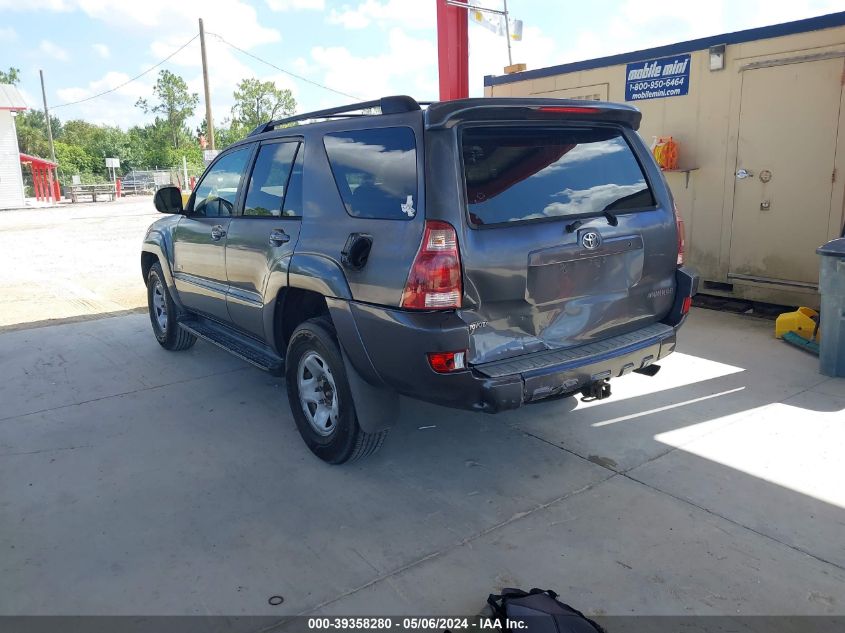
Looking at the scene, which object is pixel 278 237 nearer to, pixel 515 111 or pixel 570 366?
pixel 515 111

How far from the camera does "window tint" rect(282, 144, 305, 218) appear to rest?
406 centimetres

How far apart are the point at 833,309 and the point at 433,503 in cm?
373

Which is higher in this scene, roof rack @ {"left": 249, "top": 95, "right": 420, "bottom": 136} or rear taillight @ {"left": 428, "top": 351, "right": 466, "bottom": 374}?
roof rack @ {"left": 249, "top": 95, "right": 420, "bottom": 136}

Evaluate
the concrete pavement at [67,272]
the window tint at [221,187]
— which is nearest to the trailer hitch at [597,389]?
the window tint at [221,187]

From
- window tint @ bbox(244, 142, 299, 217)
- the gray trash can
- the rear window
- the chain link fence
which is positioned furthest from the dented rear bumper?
the chain link fence

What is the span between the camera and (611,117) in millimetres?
3795

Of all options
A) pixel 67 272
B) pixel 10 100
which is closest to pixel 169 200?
pixel 67 272

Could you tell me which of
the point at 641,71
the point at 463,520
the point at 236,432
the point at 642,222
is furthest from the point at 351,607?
the point at 641,71

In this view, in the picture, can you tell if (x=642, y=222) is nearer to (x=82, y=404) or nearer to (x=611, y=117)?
(x=611, y=117)

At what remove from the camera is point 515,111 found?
132 inches

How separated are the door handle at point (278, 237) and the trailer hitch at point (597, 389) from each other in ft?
6.37

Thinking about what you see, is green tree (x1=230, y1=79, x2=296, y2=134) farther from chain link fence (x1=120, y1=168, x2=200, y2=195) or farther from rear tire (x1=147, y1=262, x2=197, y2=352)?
rear tire (x1=147, y1=262, x2=197, y2=352)

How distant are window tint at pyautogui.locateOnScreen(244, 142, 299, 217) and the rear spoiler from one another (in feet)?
4.42

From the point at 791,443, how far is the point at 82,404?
4.94m
